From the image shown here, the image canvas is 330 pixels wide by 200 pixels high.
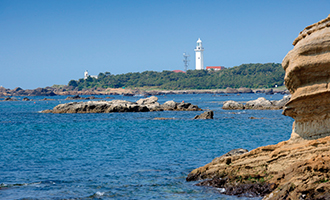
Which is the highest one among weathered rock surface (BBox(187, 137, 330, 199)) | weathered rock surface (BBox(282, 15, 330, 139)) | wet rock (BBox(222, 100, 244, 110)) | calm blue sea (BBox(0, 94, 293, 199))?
weathered rock surface (BBox(282, 15, 330, 139))

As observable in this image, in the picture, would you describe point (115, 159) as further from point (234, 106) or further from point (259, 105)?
point (259, 105)

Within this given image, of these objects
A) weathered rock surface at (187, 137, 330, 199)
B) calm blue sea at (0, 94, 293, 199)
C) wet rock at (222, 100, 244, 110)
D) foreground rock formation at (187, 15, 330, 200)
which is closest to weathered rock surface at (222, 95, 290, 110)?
wet rock at (222, 100, 244, 110)

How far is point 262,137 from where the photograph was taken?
3528 centimetres

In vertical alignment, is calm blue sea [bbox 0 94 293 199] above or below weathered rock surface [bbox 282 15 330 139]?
below

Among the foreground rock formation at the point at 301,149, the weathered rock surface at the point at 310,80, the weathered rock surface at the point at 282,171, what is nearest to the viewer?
the weathered rock surface at the point at 282,171

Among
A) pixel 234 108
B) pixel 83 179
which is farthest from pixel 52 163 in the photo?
pixel 234 108

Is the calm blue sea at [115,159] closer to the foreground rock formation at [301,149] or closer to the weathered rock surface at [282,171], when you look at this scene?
the weathered rock surface at [282,171]

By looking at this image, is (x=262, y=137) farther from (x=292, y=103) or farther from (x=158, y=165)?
(x=292, y=103)

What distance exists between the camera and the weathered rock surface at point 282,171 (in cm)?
1314

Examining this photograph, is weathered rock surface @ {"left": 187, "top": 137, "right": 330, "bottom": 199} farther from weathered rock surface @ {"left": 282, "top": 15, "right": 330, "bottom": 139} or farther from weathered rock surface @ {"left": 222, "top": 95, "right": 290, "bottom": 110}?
weathered rock surface @ {"left": 222, "top": 95, "right": 290, "bottom": 110}

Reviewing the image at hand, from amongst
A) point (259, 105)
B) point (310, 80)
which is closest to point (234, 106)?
point (259, 105)

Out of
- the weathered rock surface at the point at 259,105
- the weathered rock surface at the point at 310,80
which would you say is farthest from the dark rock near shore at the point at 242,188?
the weathered rock surface at the point at 259,105

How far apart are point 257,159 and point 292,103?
8.63ft

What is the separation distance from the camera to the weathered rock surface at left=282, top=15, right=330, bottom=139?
1388 centimetres
